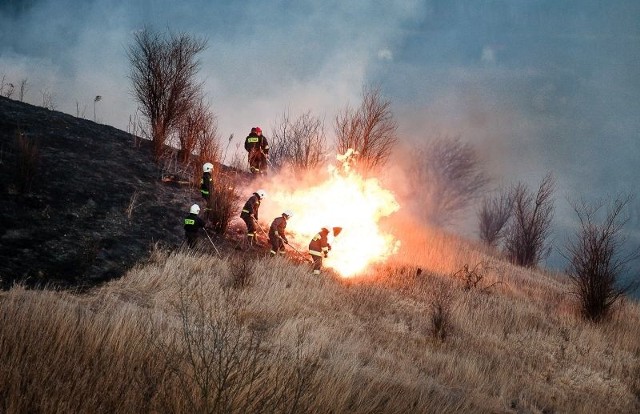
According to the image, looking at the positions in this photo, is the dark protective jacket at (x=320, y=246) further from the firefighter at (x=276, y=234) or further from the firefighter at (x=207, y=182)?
the firefighter at (x=207, y=182)

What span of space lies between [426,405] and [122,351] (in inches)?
139

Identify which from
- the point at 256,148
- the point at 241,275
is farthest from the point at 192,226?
the point at 256,148

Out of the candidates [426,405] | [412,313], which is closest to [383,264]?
[412,313]

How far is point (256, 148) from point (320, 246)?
584cm

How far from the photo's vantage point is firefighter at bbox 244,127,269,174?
15.0 m

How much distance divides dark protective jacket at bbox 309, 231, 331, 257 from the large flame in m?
1.18

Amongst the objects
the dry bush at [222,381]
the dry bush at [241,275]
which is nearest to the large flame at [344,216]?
the dry bush at [241,275]

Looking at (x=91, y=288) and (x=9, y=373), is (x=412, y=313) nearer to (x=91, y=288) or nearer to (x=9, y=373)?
(x=91, y=288)

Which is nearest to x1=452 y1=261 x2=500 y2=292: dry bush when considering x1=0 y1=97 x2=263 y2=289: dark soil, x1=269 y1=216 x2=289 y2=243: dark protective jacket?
x1=269 y1=216 x2=289 y2=243: dark protective jacket

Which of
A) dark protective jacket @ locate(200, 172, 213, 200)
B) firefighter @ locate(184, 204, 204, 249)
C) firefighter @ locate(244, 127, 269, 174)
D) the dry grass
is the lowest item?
the dry grass

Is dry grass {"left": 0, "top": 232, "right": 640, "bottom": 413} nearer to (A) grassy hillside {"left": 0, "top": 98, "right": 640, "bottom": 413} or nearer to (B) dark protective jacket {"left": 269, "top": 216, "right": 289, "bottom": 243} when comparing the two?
(A) grassy hillside {"left": 0, "top": 98, "right": 640, "bottom": 413}

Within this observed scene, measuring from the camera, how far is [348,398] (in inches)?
169

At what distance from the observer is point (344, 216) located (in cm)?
1345

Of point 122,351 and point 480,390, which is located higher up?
point 122,351
